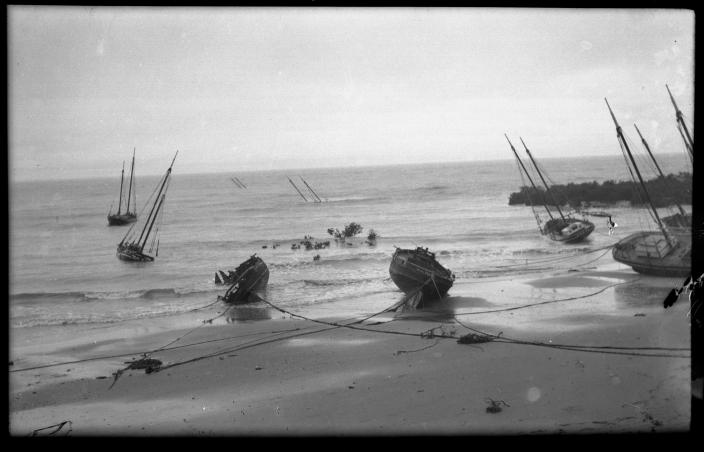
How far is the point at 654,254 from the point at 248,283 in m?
5.13

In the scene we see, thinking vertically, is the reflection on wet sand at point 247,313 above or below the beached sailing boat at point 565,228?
below

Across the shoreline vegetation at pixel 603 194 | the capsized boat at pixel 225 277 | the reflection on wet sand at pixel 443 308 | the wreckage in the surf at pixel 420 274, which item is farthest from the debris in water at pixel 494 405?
the capsized boat at pixel 225 277

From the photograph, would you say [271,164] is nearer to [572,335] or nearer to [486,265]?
[486,265]

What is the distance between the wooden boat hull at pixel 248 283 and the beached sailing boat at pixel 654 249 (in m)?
4.56

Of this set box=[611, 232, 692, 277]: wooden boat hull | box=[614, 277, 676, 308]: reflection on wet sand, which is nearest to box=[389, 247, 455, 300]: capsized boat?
box=[614, 277, 676, 308]: reflection on wet sand

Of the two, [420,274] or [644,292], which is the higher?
[420,274]

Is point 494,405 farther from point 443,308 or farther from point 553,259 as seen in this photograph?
point 553,259

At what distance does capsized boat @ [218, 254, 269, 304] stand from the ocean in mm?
179

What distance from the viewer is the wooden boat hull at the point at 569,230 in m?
9.27

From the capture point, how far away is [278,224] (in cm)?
1032

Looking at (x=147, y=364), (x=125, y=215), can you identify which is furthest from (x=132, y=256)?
(x=147, y=364)

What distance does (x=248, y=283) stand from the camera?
23.6 ft

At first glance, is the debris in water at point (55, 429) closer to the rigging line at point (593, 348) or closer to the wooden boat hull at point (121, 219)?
the rigging line at point (593, 348)
